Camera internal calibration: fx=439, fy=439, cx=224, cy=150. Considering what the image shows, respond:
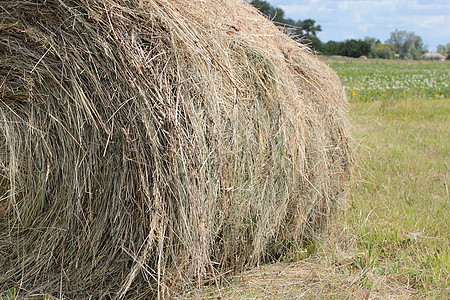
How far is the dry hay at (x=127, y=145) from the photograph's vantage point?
2207 millimetres

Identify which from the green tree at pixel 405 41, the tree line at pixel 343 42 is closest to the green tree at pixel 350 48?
the tree line at pixel 343 42

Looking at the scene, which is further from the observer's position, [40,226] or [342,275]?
[342,275]

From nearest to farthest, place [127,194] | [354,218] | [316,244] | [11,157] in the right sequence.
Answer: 1. [127,194]
2. [11,157]
3. [316,244]
4. [354,218]

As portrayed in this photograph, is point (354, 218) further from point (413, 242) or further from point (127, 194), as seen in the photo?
point (127, 194)

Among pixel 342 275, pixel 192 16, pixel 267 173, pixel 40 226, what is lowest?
pixel 342 275

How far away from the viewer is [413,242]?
10.4ft

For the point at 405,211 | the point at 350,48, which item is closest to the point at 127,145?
the point at 405,211

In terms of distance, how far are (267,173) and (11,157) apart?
1474 millimetres

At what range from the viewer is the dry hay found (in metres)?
2.21

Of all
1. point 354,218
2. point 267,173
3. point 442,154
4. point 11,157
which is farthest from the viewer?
point 442,154

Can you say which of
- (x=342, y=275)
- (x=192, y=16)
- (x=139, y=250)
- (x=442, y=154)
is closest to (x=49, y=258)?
(x=139, y=250)

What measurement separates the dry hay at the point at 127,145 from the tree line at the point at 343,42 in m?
1.23

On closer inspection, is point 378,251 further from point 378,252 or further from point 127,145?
point 127,145

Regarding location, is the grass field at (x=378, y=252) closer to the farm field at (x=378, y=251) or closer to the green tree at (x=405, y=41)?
the farm field at (x=378, y=251)
